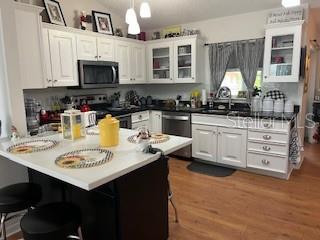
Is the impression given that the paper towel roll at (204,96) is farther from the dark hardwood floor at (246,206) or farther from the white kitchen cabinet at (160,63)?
the dark hardwood floor at (246,206)

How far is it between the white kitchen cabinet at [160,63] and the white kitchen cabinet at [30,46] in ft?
6.91

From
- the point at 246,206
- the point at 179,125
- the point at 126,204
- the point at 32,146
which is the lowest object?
the point at 246,206

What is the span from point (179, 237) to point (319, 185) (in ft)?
6.76

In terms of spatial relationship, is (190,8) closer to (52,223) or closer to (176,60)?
(176,60)

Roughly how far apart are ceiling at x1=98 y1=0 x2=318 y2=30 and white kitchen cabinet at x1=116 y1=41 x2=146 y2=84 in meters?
0.58

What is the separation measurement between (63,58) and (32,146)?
180cm

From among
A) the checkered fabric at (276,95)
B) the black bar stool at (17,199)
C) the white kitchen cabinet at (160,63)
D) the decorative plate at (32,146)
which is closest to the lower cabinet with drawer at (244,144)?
the checkered fabric at (276,95)

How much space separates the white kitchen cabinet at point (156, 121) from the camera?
4.27m

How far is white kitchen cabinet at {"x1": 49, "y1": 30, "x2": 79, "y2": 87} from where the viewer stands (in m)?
3.16

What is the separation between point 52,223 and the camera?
4.51 feet

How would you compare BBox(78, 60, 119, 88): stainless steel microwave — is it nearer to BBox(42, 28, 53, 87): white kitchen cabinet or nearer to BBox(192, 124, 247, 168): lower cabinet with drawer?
BBox(42, 28, 53, 87): white kitchen cabinet

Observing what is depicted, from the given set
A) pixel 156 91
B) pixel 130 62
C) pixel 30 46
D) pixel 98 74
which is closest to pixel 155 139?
pixel 30 46

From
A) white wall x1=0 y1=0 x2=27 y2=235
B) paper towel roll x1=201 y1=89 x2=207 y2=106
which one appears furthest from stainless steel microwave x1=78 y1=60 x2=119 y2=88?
paper towel roll x1=201 y1=89 x2=207 y2=106

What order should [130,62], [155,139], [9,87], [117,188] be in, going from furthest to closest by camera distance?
[130,62]
[9,87]
[155,139]
[117,188]
